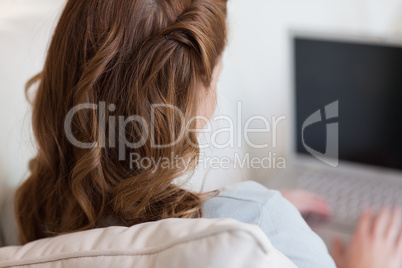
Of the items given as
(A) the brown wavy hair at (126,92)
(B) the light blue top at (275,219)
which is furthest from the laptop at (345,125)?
(A) the brown wavy hair at (126,92)

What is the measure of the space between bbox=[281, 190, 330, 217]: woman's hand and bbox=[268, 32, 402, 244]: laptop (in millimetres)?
20

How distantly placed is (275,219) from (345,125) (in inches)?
23.1

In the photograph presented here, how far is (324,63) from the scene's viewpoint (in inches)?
49.4

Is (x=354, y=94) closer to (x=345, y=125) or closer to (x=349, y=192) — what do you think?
(x=345, y=125)

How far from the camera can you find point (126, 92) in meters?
0.72

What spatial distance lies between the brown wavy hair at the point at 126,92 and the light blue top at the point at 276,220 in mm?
35

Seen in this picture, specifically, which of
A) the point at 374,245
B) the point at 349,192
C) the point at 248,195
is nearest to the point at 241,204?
the point at 248,195

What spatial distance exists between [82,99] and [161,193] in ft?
0.56

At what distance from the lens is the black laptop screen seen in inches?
47.1

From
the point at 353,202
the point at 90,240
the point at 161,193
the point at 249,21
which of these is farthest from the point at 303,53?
the point at 90,240

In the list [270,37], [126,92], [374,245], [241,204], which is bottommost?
[374,245]

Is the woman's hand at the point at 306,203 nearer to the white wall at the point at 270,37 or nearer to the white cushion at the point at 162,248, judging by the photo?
the white wall at the point at 270,37

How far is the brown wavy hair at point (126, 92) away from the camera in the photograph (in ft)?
2.32

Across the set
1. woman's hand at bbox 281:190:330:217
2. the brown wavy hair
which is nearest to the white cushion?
the brown wavy hair
